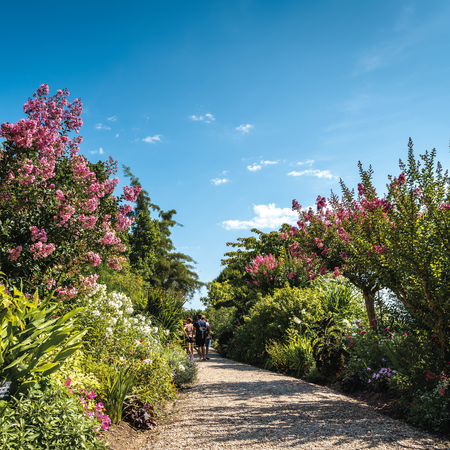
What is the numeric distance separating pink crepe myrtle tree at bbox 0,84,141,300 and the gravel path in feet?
8.24

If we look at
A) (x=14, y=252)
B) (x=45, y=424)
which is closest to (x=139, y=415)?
(x=45, y=424)

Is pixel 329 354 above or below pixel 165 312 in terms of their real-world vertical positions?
below

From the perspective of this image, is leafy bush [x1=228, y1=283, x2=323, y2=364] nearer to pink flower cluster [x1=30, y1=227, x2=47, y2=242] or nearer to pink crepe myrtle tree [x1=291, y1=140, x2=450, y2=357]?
pink crepe myrtle tree [x1=291, y1=140, x2=450, y2=357]

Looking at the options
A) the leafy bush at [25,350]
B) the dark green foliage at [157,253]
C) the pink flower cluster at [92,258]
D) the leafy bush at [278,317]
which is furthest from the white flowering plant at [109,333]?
the dark green foliage at [157,253]

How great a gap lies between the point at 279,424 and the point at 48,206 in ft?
14.6

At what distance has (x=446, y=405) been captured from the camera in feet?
12.4

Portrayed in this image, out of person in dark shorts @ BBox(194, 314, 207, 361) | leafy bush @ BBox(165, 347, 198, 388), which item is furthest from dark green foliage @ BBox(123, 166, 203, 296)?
leafy bush @ BBox(165, 347, 198, 388)

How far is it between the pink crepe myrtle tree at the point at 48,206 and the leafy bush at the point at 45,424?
7.18 ft

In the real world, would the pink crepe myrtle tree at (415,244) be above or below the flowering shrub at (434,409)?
above

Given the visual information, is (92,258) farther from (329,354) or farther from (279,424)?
(329,354)

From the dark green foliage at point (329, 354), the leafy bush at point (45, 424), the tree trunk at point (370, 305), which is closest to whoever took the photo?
the leafy bush at point (45, 424)

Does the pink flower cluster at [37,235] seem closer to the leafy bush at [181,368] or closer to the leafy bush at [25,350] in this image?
the leafy bush at [25,350]

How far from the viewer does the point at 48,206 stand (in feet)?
16.4

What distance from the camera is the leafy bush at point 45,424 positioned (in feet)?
6.94
